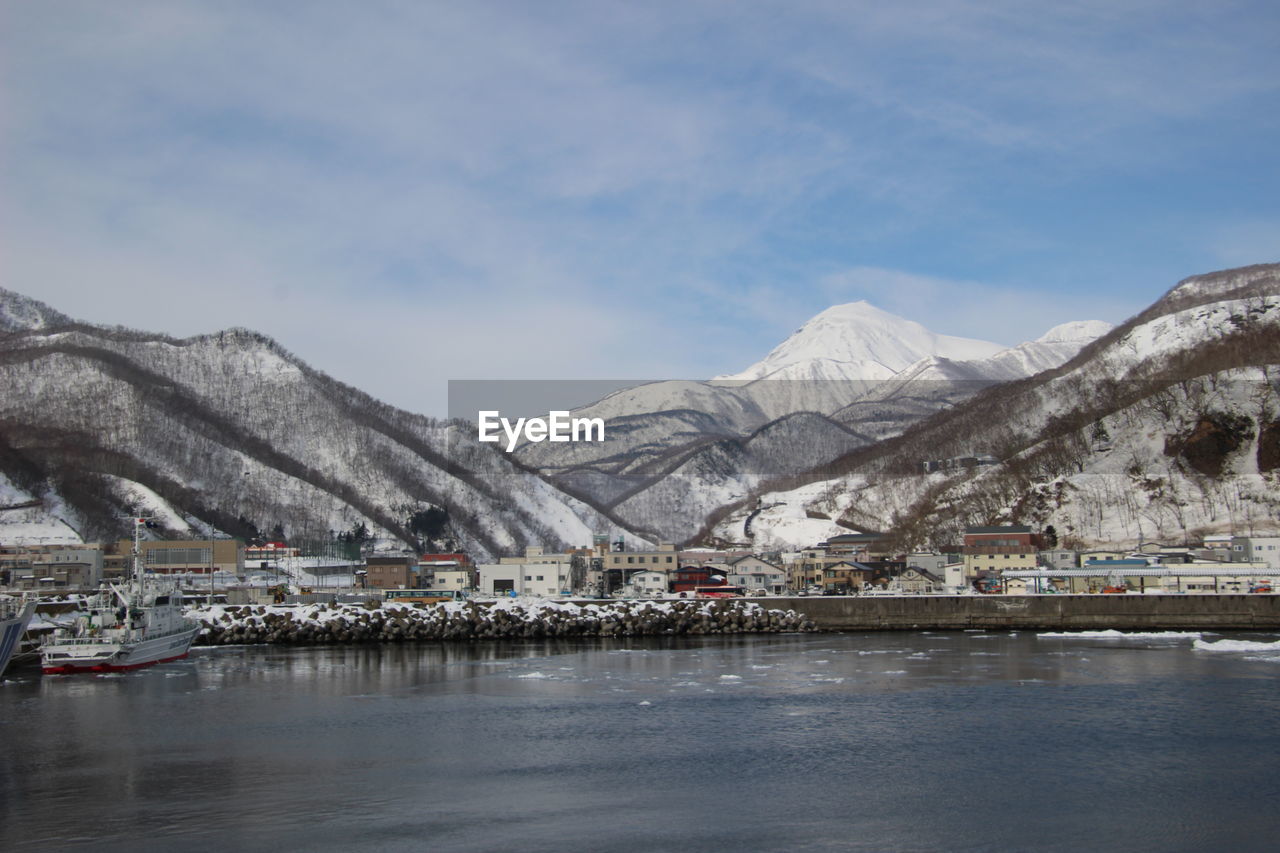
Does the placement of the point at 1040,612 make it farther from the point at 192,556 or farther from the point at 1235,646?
the point at 192,556

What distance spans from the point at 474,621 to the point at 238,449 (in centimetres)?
10051

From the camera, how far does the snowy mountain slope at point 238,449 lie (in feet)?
426

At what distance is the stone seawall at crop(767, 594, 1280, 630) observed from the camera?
61.2 metres

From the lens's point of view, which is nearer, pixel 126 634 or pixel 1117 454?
pixel 126 634

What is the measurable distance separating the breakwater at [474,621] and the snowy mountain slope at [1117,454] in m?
45.4

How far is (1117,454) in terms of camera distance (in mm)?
106312

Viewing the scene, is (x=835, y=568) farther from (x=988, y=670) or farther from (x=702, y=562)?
(x=988, y=670)

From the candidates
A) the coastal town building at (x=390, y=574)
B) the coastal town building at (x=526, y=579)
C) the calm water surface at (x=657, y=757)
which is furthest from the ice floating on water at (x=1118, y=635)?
the coastal town building at (x=390, y=574)

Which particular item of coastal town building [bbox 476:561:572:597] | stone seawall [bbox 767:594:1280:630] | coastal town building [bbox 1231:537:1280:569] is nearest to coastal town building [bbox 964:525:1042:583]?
coastal town building [bbox 1231:537:1280:569]

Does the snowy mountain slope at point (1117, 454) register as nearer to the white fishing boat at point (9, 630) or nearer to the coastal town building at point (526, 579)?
the coastal town building at point (526, 579)

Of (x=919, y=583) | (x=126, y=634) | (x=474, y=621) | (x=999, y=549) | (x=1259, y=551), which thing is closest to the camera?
(x=126, y=634)

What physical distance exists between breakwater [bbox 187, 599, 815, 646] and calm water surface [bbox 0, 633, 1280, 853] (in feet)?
50.2

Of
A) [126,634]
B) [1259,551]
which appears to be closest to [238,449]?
[126,634]

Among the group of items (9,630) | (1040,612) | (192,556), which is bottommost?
(1040,612)
